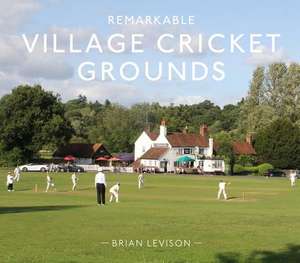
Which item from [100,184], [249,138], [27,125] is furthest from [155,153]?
[100,184]

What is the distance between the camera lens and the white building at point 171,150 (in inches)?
4756

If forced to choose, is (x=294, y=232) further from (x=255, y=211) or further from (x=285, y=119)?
(x=285, y=119)

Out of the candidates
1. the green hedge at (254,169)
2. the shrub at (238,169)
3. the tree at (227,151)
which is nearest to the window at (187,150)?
the tree at (227,151)

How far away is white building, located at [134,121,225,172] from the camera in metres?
121

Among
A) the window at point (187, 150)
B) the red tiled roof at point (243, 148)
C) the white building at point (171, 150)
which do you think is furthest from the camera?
the window at point (187, 150)

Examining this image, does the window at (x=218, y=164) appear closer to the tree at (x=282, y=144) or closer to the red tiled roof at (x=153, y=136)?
the tree at (x=282, y=144)

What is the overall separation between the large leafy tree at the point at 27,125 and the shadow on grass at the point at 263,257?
96739 millimetres

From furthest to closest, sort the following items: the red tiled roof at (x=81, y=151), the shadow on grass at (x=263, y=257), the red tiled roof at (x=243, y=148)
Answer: the red tiled roof at (x=81, y=151) < the red tiled roof at (x=243, y=148) < the shadow on grass at (x=263, y=257)

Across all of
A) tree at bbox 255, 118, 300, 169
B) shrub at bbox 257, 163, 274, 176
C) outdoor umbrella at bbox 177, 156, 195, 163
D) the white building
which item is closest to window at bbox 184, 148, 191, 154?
the white building

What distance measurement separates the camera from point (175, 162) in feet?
404

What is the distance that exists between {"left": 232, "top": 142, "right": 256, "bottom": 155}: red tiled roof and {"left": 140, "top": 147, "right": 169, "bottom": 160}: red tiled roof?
12450 mm

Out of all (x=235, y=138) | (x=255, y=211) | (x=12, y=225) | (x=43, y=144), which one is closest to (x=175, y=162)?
(x=235, y=138)

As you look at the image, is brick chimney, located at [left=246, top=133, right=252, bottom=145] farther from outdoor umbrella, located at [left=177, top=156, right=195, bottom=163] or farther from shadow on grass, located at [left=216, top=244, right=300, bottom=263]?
shadow on grass, located at [left=216, top=244, right=300, bottom=263]

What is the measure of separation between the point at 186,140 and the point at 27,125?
31479 millimetres
